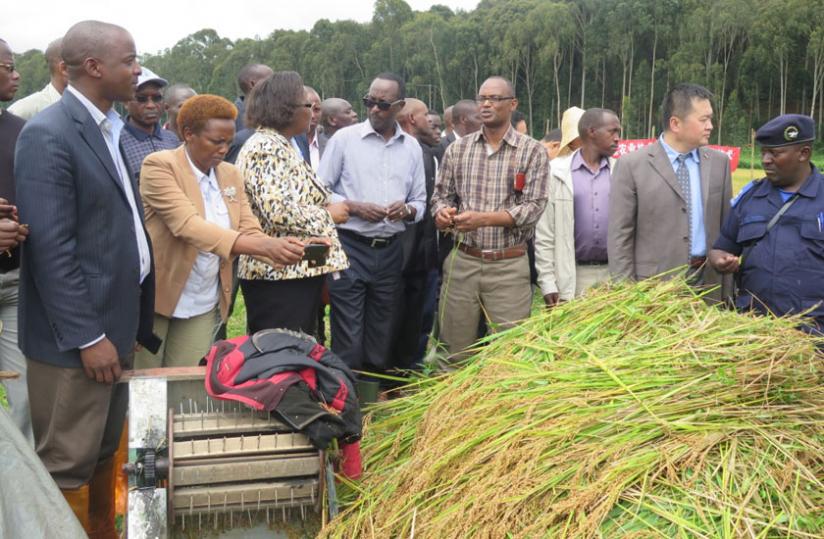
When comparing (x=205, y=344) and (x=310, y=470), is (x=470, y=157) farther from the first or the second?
(x=310, y=470)

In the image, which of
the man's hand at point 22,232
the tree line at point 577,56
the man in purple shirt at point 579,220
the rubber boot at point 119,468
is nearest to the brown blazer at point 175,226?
the rubber boot at point 119,468

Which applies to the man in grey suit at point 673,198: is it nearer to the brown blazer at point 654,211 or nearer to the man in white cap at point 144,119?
the brown blazer at point 654,211

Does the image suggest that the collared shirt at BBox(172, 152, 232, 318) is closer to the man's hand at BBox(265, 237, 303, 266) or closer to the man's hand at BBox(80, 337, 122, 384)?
the man's hand at BBox(265, 237, 303, 266)

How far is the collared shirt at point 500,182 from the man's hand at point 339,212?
534 mm

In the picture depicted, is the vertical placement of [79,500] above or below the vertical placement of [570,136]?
below

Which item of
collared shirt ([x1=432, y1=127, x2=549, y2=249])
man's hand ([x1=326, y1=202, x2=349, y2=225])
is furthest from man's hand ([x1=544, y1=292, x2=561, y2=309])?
man's hand ([x1=326, y1=202, x2=349, y2=225])

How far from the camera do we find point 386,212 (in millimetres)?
4750

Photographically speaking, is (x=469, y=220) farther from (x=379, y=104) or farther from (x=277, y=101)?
(x=277, y=101)

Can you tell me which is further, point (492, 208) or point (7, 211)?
point (492, 208)

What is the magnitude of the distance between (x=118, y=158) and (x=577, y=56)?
166 feet

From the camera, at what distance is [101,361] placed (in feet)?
9.12

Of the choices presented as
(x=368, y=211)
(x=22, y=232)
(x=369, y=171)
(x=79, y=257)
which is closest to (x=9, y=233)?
(x=22, y=232)

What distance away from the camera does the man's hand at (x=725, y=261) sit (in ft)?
12.6

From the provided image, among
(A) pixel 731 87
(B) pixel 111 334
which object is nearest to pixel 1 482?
(B) pixel 111 334
